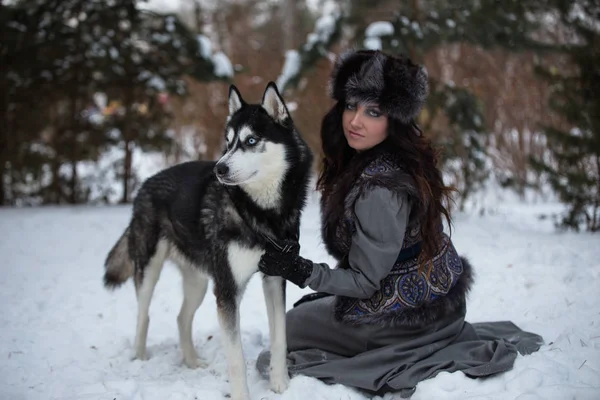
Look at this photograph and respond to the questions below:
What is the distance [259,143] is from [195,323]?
2.14 m

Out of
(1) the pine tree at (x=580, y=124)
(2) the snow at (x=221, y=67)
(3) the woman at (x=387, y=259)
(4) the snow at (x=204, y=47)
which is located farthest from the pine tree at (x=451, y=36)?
(3) the woman at (x=387, y=259)

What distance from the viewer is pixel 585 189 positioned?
6.55m

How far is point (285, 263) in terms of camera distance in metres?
2.44

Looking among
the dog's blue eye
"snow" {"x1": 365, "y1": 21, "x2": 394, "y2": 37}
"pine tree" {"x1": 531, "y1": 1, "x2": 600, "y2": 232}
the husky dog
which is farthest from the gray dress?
"snow" {"x1": 365, "y1": 21, "x2": 394, "y2": 37}

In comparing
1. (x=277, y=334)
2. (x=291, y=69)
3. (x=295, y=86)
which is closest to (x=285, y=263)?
(x=277, y=334)

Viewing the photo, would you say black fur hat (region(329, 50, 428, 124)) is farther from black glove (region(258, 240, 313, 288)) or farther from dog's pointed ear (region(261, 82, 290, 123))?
black glove (region(258, 240, 313, 288))

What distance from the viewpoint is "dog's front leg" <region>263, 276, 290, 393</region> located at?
2.64 metres

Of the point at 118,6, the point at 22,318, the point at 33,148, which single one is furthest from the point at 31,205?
the point at 22,318

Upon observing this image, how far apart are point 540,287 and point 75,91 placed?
26.9ft

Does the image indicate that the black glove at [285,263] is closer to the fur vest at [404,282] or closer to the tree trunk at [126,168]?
the fur vest at [404,282]

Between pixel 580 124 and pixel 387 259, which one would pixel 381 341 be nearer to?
pixel 387 259

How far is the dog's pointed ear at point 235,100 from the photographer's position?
2701 mm

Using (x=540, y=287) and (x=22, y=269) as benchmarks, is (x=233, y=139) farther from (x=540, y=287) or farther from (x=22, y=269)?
(x=22, y=269)

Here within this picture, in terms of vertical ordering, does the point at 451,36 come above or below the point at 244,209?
above
